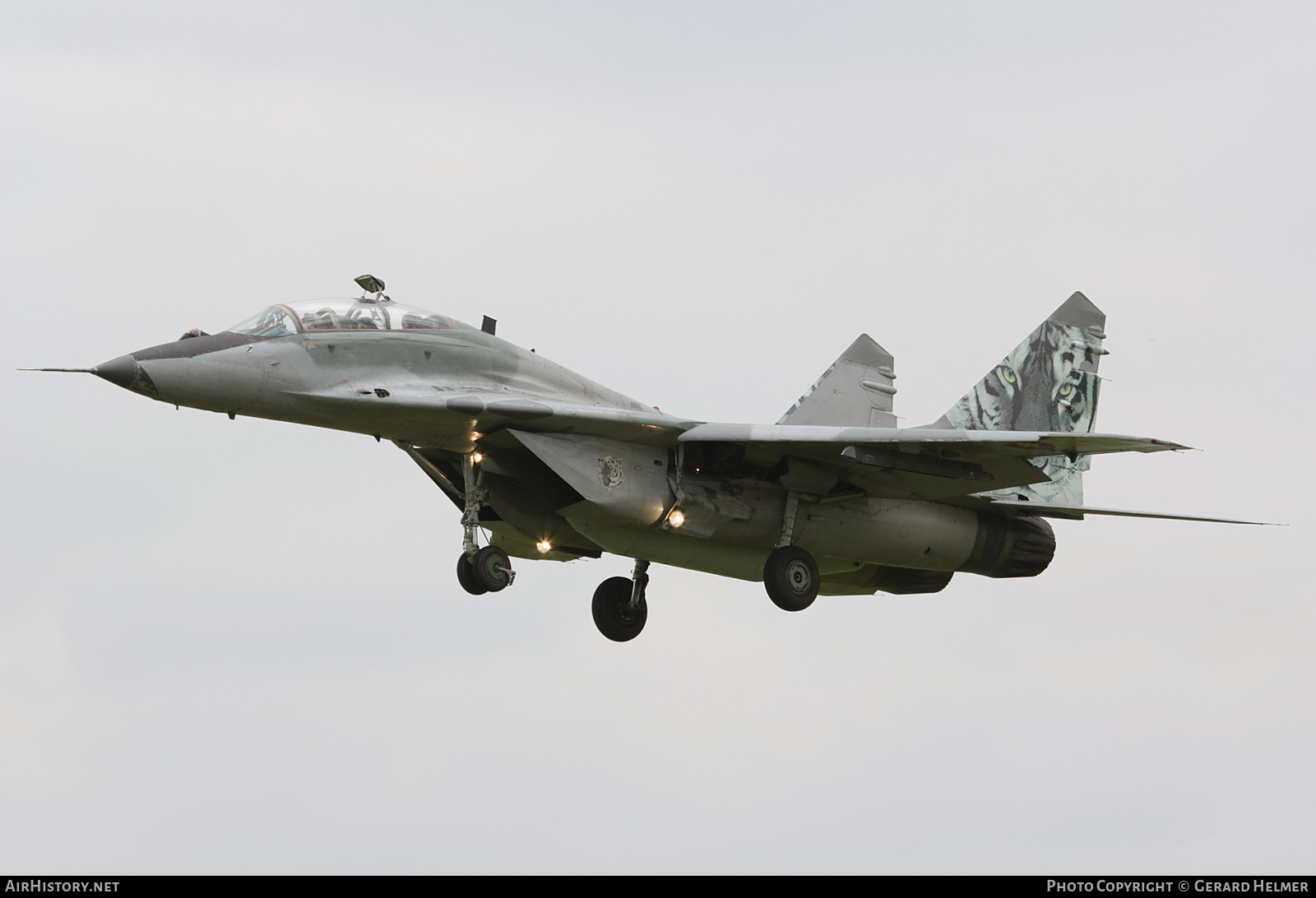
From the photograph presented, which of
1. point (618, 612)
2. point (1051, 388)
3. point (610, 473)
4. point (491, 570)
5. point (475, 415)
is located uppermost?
point (1051, 388)

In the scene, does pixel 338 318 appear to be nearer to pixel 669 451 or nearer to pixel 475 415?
pixel 475 415

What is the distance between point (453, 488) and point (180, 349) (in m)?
5.12

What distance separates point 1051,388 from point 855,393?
3.16 meters

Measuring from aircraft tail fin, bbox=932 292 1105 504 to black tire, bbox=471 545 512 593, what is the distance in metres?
8.47

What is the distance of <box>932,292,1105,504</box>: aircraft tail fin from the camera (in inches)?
1044

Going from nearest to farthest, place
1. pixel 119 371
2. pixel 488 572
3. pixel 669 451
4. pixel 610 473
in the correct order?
1. pixel 119 371
2. pixel 488 572
3. pixel 610 473
4. pixel 669 451

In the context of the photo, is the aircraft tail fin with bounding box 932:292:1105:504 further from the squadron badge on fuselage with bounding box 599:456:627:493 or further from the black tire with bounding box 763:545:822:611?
the squadron badge on fuselage with bounding box 599:456:627:493

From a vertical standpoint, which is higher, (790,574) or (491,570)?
(491,570)

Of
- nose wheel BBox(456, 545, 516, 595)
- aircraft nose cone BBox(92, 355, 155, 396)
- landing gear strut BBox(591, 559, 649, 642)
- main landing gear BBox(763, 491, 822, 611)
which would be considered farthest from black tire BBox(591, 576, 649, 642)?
aircraft nose cone BBox(92, 355, 155, 396)

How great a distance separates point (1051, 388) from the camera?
27.0m

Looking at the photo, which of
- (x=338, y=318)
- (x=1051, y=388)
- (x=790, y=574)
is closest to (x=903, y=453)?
(x=790, y=574)

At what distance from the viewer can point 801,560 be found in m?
23.6

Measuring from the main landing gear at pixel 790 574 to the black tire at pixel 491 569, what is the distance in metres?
3.91

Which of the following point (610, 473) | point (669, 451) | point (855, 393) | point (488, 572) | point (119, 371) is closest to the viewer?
point (119, 371)
